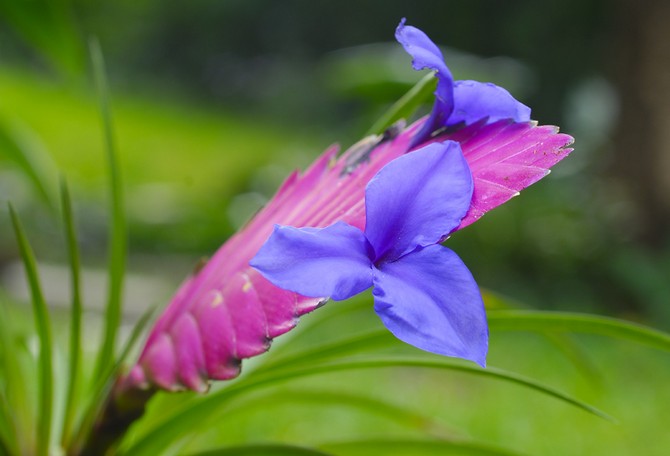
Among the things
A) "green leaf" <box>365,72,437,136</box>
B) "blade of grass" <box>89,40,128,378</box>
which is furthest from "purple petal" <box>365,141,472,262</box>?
"blade of grass" <box>89,40,128,378</box>

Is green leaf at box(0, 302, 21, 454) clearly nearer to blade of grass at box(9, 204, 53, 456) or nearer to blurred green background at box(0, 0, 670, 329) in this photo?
blade of grass at box(9, 204, 53, 456)

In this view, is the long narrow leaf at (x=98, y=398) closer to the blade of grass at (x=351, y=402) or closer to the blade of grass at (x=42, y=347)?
the blade of grass at (x=42, y=347)

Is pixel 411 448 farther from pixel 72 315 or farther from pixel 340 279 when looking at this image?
pixel 340 279

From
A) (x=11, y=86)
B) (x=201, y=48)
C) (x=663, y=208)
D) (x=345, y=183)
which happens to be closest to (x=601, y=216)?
(x=663, y=208)

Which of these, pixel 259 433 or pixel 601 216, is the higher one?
pixel 259 433

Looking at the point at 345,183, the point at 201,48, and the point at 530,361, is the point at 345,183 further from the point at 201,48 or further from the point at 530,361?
the point at 201,48

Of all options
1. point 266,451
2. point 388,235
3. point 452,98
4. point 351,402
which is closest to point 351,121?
point 351,402
